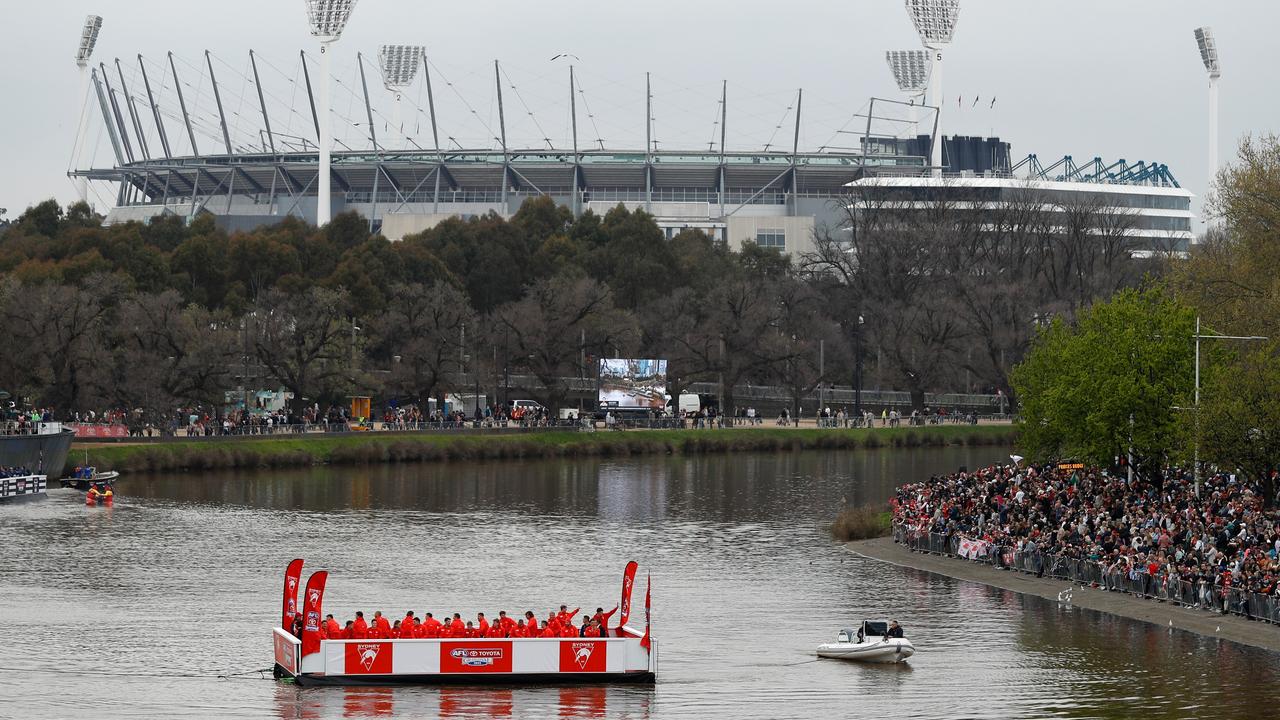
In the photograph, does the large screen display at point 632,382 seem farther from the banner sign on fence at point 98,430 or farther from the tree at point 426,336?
the banner sign on fence at point 98,430

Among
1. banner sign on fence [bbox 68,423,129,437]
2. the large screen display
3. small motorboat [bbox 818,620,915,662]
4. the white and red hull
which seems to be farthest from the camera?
the large screen display

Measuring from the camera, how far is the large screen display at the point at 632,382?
358ft

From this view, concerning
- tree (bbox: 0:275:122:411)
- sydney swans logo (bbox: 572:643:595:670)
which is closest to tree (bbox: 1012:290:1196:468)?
sydney swans logo (bbox: 572:643:595:670)

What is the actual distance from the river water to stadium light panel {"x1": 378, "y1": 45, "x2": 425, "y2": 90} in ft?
398

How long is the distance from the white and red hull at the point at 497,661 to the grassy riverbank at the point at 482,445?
172 feet

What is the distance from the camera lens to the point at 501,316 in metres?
113

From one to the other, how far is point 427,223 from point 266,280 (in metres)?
57.9

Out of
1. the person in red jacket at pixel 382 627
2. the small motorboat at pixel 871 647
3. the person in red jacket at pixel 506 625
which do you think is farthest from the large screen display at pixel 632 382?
the person in red jacket at pixel 382 627

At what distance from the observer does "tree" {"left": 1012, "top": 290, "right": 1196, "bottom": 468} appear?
5612 centimetres

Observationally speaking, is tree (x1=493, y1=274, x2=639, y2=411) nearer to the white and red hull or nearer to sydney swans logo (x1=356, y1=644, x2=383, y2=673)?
the white and red hull

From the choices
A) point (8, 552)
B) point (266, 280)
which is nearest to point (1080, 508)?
point (8, 552)

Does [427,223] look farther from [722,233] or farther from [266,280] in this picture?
[266,280]

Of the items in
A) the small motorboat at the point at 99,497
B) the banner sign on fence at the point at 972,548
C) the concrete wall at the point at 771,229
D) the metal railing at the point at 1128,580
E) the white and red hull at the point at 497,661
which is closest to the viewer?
the white and red hull at the point at 497,661

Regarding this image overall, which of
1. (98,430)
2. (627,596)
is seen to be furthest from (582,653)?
(98,430)
